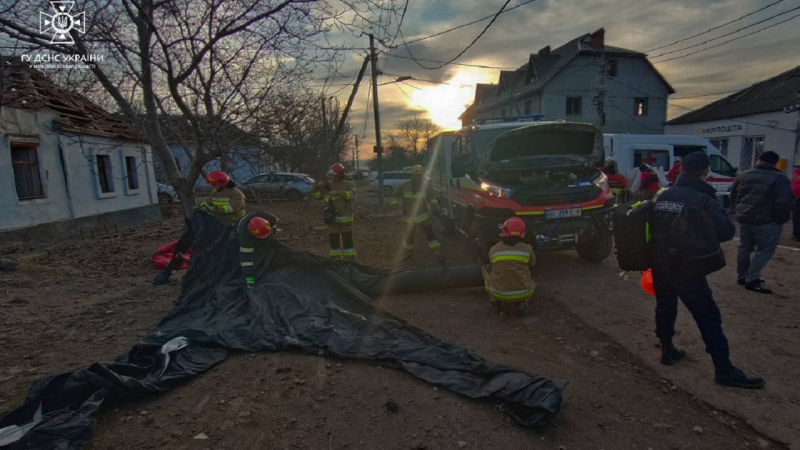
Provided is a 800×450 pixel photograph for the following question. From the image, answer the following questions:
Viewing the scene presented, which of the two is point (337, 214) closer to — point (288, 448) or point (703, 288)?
point (288, 448)

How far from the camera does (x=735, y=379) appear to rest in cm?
312

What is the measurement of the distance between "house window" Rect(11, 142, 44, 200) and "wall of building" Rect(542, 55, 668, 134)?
28.9 m

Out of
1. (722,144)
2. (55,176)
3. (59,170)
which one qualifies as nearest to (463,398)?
(55,176)

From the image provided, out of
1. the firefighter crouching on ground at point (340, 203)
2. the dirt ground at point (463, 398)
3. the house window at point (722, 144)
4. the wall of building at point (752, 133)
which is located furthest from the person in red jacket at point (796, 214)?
the house window at point (722, 144)

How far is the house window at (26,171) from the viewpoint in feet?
36.1

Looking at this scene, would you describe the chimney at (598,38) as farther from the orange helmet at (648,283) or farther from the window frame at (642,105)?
the orange helmet at (648,283)

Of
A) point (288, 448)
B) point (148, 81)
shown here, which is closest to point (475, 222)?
point (288, 448)

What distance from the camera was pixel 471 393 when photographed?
9.89 ft

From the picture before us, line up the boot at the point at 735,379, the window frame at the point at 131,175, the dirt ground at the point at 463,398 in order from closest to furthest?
the dirt ground at the point at 463,398, the boot at the point at 735,379, the window frame at the point at 131,175

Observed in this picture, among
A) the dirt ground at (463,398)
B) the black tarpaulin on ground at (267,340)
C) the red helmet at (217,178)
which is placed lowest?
the dirt ground at (463,398)

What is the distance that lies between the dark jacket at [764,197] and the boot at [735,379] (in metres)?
2.87

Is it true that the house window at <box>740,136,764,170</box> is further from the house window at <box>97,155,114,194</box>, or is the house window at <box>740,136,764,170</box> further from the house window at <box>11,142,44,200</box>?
the house window at <box>11,142,44,200</box>

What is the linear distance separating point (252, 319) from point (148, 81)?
4.49 m

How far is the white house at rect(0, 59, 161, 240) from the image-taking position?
10.5m
